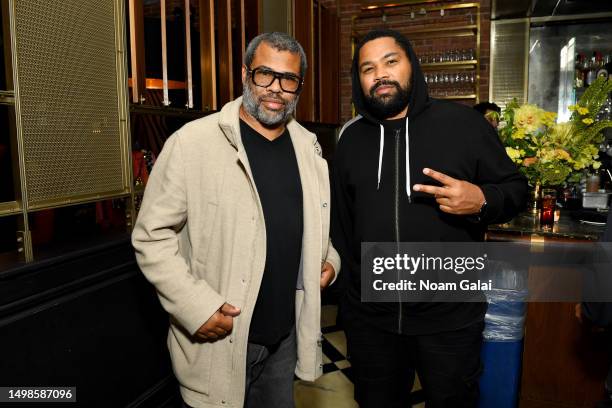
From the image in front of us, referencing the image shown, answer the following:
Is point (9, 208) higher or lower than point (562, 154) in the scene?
lower

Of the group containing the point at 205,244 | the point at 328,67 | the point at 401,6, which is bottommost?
the point at 205,244

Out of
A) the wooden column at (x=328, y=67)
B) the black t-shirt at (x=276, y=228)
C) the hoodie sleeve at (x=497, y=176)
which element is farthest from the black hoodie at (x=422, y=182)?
the wooden column at (x=328, y=67)

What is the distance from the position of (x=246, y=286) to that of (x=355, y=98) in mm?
860

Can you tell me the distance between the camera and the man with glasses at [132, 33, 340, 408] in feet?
4.52

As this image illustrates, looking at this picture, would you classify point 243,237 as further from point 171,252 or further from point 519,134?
point 519,134

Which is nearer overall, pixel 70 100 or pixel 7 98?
pixel 7 98

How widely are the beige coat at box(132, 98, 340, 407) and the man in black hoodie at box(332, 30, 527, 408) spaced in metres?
0.47

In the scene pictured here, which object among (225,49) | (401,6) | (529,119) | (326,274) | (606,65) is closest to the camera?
(326,274)

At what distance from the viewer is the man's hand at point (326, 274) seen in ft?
5.32

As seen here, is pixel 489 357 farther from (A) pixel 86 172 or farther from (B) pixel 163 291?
(A) pixel 86 172

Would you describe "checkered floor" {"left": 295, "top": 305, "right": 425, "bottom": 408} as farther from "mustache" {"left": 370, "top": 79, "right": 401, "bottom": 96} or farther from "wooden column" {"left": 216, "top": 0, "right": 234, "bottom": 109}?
A: "wooden column" {"left": 216, "top": 0, "right": 234, "bottom": 109}

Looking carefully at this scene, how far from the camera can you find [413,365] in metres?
1.76

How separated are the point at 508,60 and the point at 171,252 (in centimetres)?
545

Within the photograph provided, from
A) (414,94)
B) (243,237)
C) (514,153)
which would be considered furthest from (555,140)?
(243,237)
